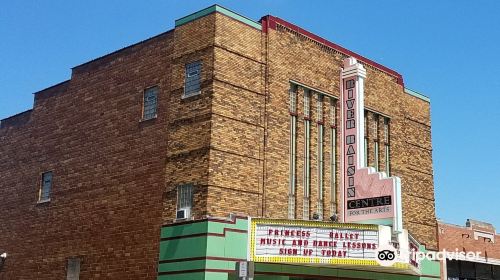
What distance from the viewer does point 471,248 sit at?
38.3 m

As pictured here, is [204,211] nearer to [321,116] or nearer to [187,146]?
[187,146]

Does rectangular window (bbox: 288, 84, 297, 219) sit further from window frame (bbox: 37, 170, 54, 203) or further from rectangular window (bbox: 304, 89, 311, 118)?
window frame (bbox: 37, 170, 54, 203)

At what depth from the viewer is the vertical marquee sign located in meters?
25.8

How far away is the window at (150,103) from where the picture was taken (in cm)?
2812

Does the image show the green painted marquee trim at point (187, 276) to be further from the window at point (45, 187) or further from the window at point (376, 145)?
the window at point (376, 145)

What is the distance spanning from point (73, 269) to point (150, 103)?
25.5 feet

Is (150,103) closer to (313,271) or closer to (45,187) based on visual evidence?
(45,187)

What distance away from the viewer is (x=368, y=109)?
32094 millimetres

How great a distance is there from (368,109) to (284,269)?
997cm

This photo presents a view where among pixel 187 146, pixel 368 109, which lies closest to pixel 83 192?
pixel 187 146

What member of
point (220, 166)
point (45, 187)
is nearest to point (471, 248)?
point (220, 166)

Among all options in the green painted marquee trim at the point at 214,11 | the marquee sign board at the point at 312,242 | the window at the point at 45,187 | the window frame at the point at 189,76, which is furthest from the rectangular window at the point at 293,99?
the window at the point at 45,187

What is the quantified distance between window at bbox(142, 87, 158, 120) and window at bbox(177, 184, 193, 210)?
12.4 ft

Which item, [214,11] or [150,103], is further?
[150,103]
